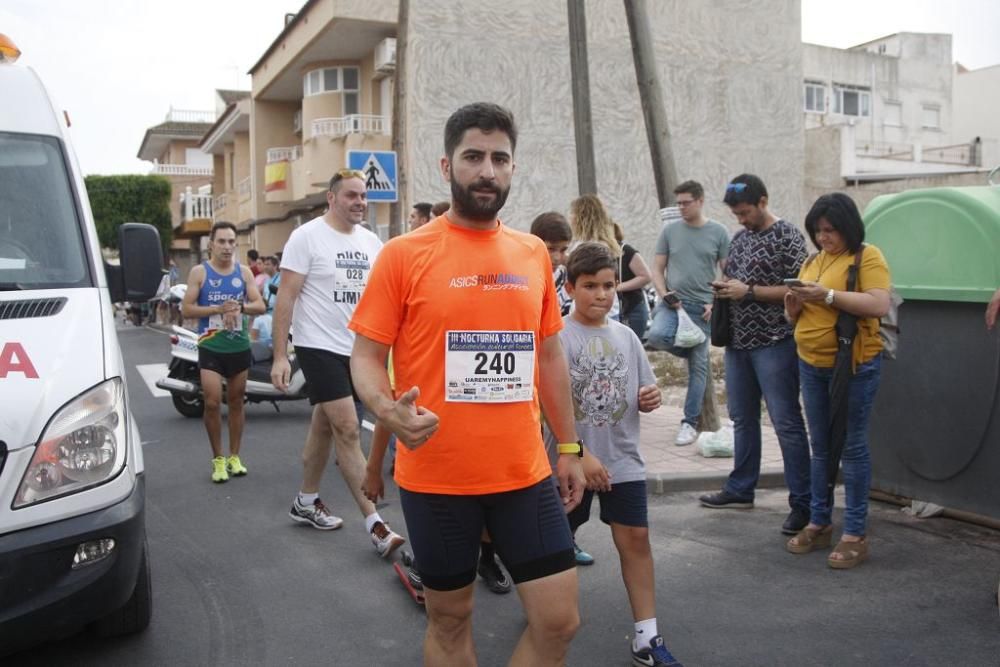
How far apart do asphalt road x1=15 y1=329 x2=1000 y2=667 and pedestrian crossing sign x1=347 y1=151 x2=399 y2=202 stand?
619 centimetres

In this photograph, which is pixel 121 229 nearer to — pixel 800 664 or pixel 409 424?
pixel 409 424

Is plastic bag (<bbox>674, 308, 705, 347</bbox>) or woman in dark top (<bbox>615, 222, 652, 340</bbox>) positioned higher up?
woman in dark top (<bbox>615, 222, 652, 340</bbox>)

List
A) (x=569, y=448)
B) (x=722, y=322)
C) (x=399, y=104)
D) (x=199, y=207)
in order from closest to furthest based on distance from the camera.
A: (x=569, y=448), (x=722, y=322), (x=399, y=104), (x=199, y=207)

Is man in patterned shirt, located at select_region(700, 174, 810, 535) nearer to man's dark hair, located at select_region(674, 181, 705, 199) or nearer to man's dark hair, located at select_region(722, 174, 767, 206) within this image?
man's dark hair, located at select_region(722, 174, 767, 206)

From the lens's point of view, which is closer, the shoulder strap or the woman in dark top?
the shoulder strap

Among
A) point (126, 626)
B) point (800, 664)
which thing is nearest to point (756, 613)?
point (800, 664)

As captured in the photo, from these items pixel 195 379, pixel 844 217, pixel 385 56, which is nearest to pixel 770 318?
pixel 844 217

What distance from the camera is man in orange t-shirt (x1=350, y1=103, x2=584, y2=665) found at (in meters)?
2.78

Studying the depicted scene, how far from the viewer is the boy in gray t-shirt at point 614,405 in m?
3.76

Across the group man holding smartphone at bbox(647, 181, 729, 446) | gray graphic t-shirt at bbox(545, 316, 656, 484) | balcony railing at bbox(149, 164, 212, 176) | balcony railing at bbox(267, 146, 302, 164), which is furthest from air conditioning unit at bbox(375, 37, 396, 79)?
balcony railing at bbox(149, 164, 212, 176)

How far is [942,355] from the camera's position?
539 cm

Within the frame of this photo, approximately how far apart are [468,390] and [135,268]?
2.58 meters

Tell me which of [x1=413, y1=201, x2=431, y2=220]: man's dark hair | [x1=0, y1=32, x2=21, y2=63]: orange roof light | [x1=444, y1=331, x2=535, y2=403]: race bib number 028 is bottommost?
[x1=444, y1=331, x2=535, y2=403]: race bib number 028

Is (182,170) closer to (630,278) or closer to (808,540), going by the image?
(630,278)
